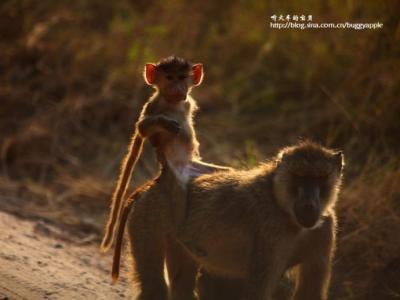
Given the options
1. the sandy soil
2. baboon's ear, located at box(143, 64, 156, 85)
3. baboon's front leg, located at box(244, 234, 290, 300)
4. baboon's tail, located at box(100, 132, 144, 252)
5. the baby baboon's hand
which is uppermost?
baboon's ear, located at box(143, 64, 156, 85)

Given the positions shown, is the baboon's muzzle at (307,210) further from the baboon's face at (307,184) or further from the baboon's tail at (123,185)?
the baboon's tail at (123,185)

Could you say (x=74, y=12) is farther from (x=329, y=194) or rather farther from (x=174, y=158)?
(x=329, y=194)

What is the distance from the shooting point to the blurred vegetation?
7016 millimetres

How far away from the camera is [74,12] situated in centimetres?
1020

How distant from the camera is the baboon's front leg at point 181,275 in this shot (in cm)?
451

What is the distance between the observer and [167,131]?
4582 mm

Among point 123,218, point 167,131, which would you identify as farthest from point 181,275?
point 167,131

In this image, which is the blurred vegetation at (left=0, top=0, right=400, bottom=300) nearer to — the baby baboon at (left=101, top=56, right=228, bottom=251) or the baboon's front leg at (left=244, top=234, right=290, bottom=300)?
the baby baboon at (left=101, top=56, right=228, bottom=251)

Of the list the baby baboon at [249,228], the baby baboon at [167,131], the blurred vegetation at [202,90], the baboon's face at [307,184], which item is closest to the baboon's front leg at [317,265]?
the baby baboon at [249,228]

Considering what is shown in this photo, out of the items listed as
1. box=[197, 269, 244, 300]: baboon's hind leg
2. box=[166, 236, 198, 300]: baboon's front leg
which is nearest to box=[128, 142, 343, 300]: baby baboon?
box=[166, 236, 198, 300]: baboon's front leg

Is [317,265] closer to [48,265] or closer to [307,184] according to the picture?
[307,184]

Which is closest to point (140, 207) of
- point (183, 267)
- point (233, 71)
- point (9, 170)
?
point (183, 267)

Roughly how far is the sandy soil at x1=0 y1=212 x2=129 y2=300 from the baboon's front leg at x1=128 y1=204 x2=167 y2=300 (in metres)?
0.44

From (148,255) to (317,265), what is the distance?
0.84m
